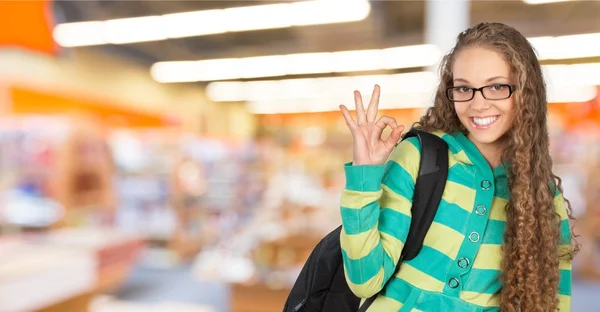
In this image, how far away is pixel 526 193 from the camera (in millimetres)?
1070

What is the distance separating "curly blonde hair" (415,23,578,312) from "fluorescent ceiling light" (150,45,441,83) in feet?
23.3

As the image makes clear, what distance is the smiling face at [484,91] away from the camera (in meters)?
1.09

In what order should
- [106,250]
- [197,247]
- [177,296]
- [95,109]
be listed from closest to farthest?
[106,250] < [177,296] < [197,247] < [95,109]

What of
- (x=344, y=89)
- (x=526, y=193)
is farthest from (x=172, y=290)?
(x=344, y=89)

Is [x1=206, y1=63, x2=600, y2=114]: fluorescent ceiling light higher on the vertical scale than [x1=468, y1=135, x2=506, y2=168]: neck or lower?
higher

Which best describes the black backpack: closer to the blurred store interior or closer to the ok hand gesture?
the ok hand gesture

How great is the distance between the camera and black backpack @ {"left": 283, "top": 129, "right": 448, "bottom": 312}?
1.07m

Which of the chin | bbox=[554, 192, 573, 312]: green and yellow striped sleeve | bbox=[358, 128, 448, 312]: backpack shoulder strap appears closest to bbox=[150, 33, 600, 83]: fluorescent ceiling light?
bbox=[554, 192, 573, 312]: green and yellow striped sleeve

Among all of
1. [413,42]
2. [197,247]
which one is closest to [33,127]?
[197,247]

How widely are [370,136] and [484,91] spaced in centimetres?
28

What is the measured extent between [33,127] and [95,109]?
3145 millimetres

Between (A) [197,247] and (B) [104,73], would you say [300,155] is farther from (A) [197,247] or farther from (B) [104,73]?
(B) [104,73]

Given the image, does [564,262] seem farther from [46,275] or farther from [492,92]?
[46,275]

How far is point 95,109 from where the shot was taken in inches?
368
